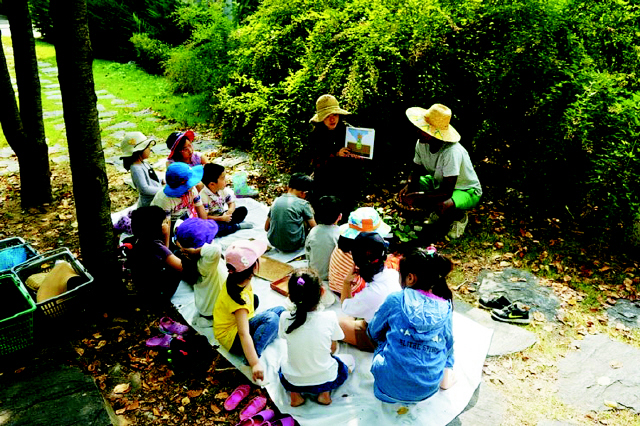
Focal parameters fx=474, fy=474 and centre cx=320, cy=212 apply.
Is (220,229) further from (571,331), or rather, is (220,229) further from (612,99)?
(612,99)

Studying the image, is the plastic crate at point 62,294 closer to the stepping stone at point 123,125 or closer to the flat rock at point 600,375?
the flat rock at point 600,375

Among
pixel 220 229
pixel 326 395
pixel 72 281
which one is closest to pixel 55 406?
pixel 72 281

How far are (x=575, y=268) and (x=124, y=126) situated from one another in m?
8.60

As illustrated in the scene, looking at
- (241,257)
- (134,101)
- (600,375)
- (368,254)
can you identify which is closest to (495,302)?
(600,375)

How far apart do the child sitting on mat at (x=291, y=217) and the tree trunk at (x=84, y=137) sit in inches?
67.7

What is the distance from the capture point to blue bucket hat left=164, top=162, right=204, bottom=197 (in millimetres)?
5250

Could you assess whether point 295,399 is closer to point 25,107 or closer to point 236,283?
point 236,283

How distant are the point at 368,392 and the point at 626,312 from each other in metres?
2.76

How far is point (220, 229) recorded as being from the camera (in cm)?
596

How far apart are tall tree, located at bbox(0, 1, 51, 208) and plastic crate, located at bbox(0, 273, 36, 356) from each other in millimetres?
2597

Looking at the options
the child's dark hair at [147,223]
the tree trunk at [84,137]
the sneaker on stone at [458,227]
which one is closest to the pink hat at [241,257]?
the child's dark hair at [147,223]

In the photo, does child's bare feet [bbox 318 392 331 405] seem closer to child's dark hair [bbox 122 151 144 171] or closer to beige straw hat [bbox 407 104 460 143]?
beige straw hat [bbox 407 104 460 143]

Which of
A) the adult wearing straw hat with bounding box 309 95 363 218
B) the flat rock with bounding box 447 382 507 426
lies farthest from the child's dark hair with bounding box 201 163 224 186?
the flat rock with bounding box 447 382 507 426

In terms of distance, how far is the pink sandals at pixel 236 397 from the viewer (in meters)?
3.70
